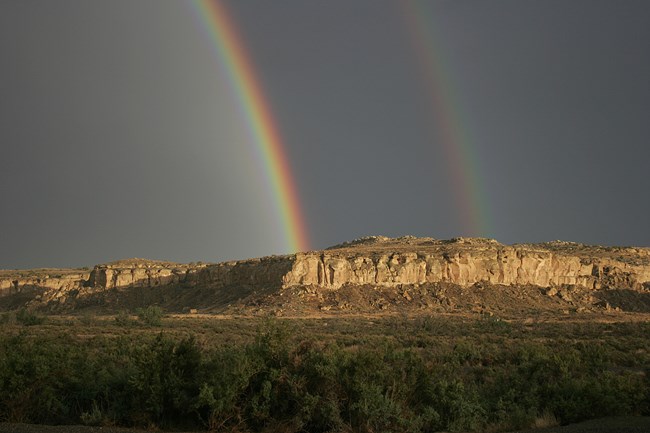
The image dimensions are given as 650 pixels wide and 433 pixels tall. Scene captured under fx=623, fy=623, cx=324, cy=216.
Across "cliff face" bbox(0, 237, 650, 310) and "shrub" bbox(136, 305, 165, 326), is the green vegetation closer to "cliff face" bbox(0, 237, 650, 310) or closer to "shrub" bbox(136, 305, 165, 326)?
"shrub" bbox(136, 305, 165, 326)

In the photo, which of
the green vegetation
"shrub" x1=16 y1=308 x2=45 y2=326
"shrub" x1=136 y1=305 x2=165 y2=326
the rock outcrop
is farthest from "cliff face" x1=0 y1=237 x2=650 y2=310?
the green vegetation

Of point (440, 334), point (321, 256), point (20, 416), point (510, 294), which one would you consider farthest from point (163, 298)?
point (20, 416)

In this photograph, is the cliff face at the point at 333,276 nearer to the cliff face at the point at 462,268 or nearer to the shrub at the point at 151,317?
the cliff face at the point at 462,268

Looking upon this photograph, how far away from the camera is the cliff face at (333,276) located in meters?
64.4

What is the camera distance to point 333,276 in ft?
211

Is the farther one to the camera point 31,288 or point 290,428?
point 31,288

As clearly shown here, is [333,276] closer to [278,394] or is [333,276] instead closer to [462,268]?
[462,268]

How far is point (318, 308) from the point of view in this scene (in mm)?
56562

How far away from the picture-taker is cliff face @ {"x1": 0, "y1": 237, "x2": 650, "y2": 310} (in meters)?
64.4

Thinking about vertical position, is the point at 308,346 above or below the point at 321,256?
below

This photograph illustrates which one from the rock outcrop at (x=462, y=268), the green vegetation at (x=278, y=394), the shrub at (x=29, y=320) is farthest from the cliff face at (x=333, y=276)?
the green vegetation at (x=278, y=394)

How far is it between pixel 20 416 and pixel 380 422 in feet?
23.5

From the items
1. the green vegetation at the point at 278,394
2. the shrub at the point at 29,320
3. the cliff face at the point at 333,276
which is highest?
the cliff face at the point at 333,276

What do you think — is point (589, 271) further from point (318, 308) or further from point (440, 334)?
point (440, 334)
